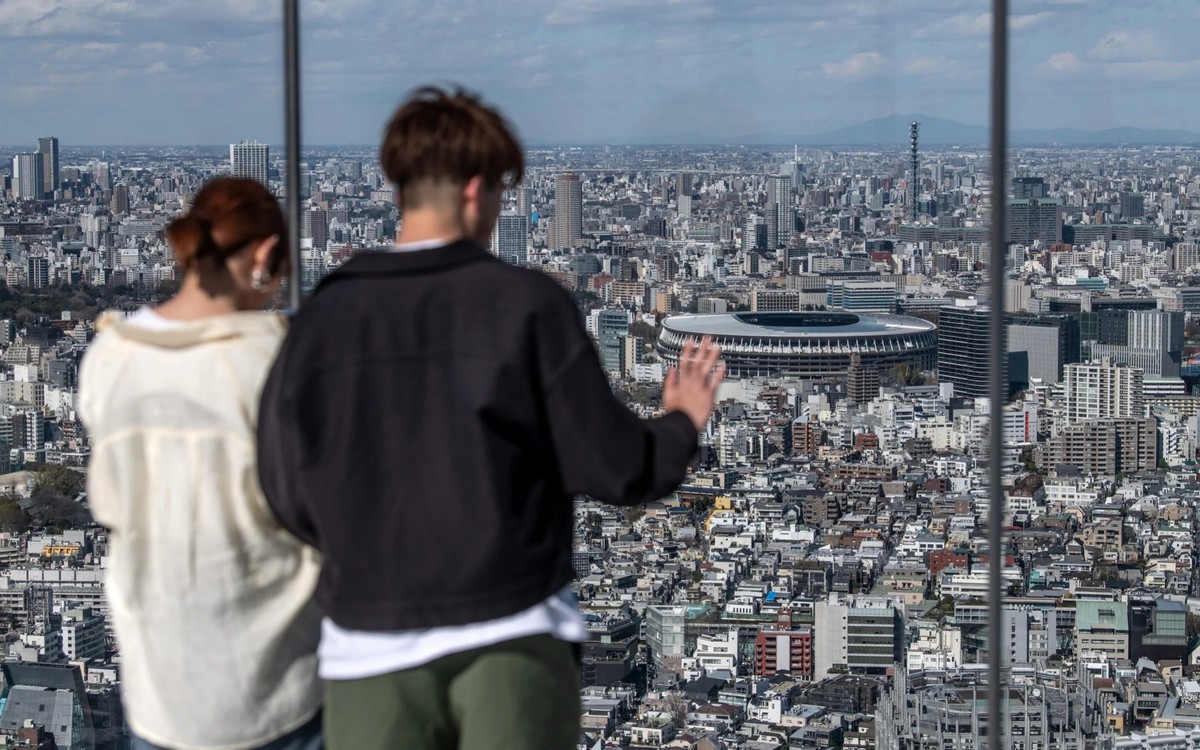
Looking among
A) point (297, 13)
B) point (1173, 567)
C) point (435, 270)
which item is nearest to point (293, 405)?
point (435, 270)

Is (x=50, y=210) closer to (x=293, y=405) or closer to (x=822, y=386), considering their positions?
(x=822, y=386)

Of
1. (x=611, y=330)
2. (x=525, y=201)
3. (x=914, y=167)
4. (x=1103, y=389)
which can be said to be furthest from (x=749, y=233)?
(x=525, y=201)

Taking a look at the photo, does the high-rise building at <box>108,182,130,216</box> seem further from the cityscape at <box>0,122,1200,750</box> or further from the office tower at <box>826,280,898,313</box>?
the office tower at <box>826,280,898,313</box>

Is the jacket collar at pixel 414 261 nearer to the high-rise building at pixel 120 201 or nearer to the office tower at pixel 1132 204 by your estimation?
the high-rise building at pixel 120 201

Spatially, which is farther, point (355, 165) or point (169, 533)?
point (355, 165)

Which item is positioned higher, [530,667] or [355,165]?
[355,165]

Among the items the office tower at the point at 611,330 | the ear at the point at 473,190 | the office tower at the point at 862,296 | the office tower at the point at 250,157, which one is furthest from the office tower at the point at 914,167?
the ear at the point at 473,190

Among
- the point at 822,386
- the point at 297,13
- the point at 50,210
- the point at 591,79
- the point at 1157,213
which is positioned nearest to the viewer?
the point at 297,13
